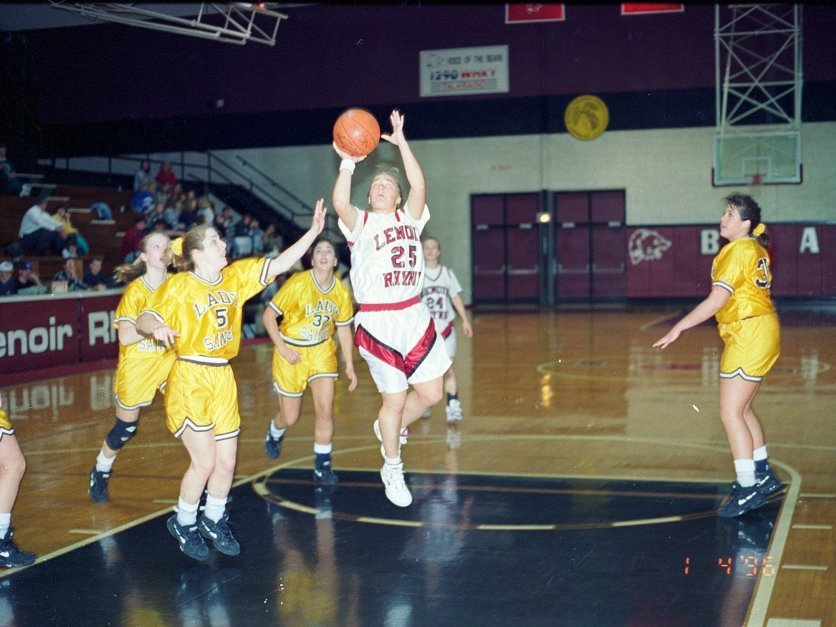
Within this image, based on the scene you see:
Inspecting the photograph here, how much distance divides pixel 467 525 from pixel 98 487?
7.96 feet

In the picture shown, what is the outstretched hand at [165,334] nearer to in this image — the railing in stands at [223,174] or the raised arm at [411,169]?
the raised arm at [411,169]

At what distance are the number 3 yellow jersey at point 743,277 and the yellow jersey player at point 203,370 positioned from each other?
232cm

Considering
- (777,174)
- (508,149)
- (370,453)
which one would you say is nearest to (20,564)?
(370,453)

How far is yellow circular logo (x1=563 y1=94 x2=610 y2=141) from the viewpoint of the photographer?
77.9 ft

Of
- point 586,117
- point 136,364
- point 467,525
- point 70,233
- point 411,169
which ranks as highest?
point 586,117

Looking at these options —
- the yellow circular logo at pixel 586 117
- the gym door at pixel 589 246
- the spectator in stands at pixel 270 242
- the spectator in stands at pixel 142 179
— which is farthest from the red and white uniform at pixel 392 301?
the gym door at pixel 589 246

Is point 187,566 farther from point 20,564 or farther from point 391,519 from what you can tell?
point 391,519

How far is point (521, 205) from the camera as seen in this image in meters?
26.8

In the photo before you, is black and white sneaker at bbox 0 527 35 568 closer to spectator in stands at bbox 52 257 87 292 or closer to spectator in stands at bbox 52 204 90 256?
spectator in stands at bbox 52 257 87 292

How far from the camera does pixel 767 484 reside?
582 cm

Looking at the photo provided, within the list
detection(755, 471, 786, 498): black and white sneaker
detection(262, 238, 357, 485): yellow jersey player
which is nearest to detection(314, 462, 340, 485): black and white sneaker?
detection(262, 238, 357, 485): yellow jersey player

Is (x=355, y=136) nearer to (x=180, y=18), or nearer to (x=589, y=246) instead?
(x=180, y=18)

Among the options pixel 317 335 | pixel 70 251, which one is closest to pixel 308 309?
pixel 317 335

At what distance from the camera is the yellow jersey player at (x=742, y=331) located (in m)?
5.68
